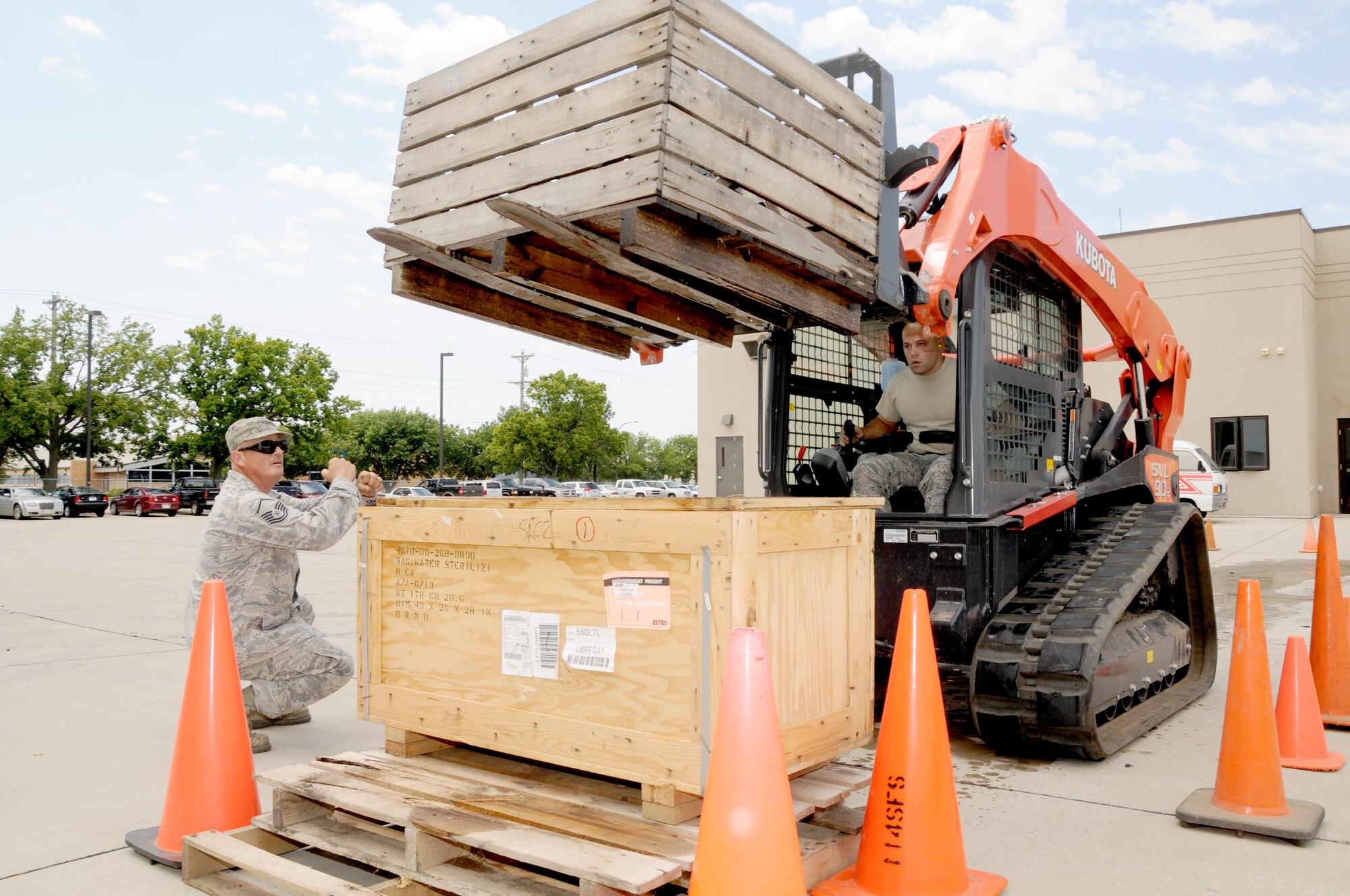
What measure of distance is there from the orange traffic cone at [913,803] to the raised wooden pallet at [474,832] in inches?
6.0

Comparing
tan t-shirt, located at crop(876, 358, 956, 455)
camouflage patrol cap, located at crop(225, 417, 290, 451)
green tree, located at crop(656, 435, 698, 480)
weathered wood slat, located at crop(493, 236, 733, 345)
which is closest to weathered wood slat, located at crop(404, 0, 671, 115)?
weathered wood slat, located at crop(493, 236, 733, 345)

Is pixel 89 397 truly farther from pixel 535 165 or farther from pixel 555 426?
pixel 535 165

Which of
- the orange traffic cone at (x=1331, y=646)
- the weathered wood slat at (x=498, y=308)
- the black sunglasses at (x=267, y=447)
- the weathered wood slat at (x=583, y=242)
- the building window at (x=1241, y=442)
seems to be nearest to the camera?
the weathered wood slat at (x=583, y=242)

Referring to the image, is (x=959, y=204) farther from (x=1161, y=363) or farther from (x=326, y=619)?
(x=326, y=619)

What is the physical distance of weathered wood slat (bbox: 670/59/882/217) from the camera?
3.31m

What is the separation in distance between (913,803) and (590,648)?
3.57 feet

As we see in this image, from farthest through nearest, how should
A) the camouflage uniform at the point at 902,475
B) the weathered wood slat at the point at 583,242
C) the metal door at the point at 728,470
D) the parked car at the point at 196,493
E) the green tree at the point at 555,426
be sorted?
the green tree at the point at 555,426, the parked car at the point at 196,493, the metal door at the point at 728,470, the camouflage uniform at the point at 902,475, the weathered wood slat at the point at 583,242

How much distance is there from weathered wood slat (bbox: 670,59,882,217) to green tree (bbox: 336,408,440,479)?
268 ft

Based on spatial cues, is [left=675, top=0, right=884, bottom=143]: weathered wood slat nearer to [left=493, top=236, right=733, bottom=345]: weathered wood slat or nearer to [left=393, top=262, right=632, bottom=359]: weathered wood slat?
[left=493, top=236, right=733, bottom=345]: weathered wood slat

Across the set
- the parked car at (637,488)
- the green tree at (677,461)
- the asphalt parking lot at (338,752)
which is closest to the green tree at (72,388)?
the parked car at (637,488)

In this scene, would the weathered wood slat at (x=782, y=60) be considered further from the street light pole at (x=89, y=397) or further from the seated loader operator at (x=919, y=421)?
the street light pole at (x=89, y=397)

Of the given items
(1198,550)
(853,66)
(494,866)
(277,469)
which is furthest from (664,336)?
(1198,550)

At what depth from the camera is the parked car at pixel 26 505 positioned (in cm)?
3509

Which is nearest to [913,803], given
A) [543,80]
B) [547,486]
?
[543,80]
